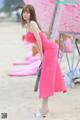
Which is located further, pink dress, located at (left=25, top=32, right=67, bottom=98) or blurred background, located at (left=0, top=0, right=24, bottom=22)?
blurred background, located at (left=0, top=0, right=24, bottom=22)

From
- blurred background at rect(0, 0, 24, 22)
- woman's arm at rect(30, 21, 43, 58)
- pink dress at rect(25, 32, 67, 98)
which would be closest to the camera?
woman's arm at rect(30, 21, 43, 58)

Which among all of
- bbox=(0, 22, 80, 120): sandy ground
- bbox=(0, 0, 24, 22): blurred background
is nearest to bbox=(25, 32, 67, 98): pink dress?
bbox=(0, 22, 80, 120): sandy ground

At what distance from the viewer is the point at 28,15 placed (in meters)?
5.77

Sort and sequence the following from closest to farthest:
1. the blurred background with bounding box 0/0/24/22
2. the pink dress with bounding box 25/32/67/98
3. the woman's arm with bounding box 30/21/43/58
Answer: the woman's arm with bounding box 30/21/43/58 < the pink dress with bounding box 25/32/67/98 < the blurred background with bounding box 0/0/24/22

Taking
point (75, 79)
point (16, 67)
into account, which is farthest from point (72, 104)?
point (16, 67)

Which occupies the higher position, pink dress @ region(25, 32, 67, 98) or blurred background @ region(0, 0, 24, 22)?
pink dress @ region(25, 32, 67, 98)

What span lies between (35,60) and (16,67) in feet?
1.93

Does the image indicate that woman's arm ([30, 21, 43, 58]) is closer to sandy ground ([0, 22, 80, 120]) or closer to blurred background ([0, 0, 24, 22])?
sandy ground ([0, 22, 80, 120])

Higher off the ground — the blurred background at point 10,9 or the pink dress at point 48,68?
the pink dress at point 48,68

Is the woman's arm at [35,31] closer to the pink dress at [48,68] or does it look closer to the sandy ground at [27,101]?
the pink dress at [48,68]

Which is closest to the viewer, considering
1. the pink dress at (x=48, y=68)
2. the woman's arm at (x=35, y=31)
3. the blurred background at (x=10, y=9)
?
the woman's arm at (x=35, y=31)

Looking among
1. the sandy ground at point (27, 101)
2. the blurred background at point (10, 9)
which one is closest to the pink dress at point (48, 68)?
the sandy ground at point (27, 101)

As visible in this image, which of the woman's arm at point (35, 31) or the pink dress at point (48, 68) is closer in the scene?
the woman's arm at point (35, 31)

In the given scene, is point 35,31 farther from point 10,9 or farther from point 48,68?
point 10,9
